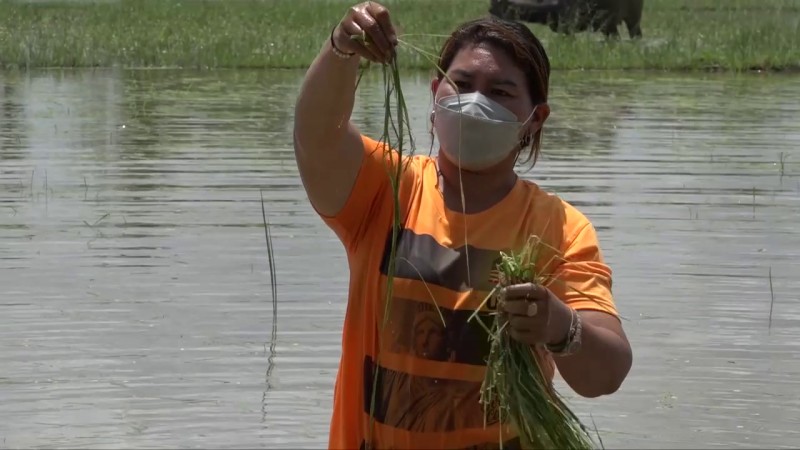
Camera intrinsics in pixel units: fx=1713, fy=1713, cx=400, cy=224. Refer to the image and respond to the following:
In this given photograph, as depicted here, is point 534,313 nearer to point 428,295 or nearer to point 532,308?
point 532,308

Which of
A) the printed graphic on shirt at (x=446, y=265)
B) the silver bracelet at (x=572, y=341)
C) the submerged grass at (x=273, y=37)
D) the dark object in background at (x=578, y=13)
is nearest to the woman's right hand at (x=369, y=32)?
Answer: the printed graphic on shirt at (x=446, y=265)

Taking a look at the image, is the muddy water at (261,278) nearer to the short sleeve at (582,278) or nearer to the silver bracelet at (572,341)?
the short sleeve at (582,278)

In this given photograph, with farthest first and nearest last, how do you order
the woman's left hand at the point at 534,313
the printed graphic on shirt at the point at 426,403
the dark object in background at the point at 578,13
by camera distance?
the dark object in background at the point at 578,13 → the printed graphic on shirt at the point at 426,403 → the woman's left hand at the point at 534,313

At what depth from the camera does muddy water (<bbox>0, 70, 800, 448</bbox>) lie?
5.88 m

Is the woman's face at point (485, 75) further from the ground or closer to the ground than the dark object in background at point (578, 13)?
further from the ground

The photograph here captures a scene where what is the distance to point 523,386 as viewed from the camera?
132 inches

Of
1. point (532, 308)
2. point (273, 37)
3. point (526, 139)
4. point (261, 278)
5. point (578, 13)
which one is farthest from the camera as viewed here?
point (578, 13)

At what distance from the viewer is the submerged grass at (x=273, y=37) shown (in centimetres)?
2014

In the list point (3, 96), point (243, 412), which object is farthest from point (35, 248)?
point (3, 96)

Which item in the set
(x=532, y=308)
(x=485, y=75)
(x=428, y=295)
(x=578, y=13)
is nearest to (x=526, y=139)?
(x=485, y=75)

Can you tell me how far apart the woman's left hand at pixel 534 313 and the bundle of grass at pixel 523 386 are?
4cm

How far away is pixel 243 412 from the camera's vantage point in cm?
587

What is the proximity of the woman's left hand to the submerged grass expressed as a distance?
514 inches

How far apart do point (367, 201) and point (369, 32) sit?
1.37 ft
